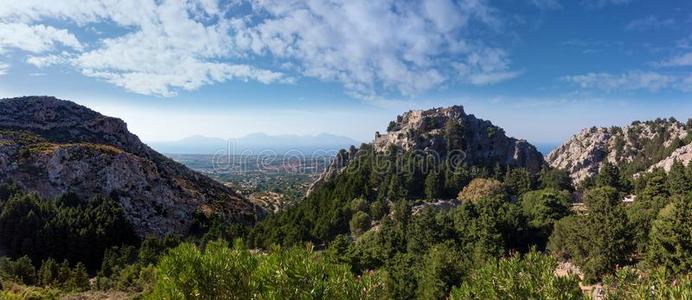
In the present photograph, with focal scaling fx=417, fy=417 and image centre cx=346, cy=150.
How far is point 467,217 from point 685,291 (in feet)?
146

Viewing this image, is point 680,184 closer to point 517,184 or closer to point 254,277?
point 517,184

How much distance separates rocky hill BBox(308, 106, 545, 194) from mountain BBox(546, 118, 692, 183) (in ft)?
72.3

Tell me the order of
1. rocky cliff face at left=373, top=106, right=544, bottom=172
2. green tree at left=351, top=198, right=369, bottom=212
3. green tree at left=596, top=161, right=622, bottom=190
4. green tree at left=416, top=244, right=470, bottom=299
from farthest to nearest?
rocky cliff face at left=373, top=106, right=544, bottom=172
green tree at left=351, top=198, right=369, bottom=212
green tree at left=596, top=161, right=622, bottom=190
green tree at left=416, top=244, right=470, bottom=299

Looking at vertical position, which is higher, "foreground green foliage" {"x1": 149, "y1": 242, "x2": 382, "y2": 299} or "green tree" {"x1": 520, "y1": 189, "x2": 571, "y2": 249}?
"foreground green foliage" {"x1": 149, "y1": 242, "x2": 382, "y2": 299}

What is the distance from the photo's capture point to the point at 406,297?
118 feet

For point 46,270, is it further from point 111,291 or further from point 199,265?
point 199,265

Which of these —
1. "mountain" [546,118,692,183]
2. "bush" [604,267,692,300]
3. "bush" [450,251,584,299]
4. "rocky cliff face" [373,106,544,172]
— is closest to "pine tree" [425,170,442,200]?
"rocky cliff face" [373,106,544,172]

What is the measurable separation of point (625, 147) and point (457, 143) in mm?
71951

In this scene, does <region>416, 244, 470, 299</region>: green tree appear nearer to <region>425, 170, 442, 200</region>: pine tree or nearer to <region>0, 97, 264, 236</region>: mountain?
<region>425, 170, 442, 200</region>: pine tree

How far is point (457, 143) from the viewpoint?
380ft

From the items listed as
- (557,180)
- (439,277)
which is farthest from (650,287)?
(557,180)

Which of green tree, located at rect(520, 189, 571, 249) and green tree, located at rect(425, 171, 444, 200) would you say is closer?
green tree, located at rect(520, 189, 571, 249)

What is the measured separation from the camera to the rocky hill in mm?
115500

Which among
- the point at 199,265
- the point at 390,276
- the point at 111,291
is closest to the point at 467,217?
the point at 390,276
